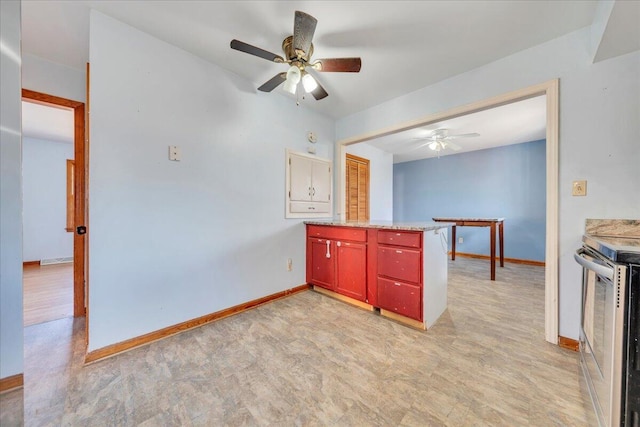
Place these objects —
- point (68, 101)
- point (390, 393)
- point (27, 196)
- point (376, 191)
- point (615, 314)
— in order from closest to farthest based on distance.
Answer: point (615, 314), point (390, 393), point (68, 101), point (27, 196), point (376, 191)

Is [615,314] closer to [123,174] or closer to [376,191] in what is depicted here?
[123,174]

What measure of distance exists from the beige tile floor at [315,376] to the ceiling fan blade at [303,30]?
2.15 meters

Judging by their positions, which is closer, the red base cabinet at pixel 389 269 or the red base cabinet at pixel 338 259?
the red base cabinet at pixel 389 269

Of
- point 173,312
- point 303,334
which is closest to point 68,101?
point 173,312

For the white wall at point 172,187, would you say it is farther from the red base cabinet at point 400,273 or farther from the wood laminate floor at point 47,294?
the wood laminate floor at point 47,294

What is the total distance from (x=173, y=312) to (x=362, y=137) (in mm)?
2827

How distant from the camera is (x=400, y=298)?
2.13 meters

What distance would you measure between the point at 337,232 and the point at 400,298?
94 cm

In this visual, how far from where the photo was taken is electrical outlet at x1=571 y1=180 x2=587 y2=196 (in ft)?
5.61

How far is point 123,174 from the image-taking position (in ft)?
5.70

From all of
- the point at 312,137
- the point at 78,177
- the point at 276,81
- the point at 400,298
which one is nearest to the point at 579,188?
the point at 400,298

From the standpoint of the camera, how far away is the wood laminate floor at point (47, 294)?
2.32m

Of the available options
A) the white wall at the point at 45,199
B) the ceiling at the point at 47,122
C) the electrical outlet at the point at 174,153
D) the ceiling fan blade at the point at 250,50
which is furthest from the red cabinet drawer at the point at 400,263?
the white wall at the point at 45,199

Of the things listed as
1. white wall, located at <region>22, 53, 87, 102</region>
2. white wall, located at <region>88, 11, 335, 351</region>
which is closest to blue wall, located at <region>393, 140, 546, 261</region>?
white wall, located at <region>88, 11, 335, 351</region>
